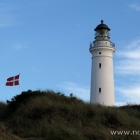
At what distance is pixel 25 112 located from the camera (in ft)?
46.1

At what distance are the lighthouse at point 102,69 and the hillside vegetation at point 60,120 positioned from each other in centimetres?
1311

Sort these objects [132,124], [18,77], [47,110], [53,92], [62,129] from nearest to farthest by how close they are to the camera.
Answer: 1. [62,129]
2. [132,124]
3. [47,110]
4. [53,92]
5. [18,77]

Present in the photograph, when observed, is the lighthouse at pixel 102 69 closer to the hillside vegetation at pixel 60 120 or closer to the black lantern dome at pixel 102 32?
the black lantern dome at pixel 102 32

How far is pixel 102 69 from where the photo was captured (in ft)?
97.9

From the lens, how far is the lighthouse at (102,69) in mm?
29312

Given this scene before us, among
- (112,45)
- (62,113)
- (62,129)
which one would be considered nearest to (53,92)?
(62,113)

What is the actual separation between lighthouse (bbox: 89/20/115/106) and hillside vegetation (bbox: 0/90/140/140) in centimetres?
1311

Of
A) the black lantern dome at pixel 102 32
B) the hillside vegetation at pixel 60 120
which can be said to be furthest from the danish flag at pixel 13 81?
the black lantern dome at pixel 102 32

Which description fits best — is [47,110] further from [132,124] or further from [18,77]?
[18,77]

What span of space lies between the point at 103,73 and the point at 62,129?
19.4 meters

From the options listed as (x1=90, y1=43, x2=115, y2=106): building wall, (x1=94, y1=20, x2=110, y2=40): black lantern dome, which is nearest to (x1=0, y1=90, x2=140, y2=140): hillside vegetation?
(x1=90, y1=43, x2=115, y2=106): building wall

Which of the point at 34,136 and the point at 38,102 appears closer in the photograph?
the point at 34,136

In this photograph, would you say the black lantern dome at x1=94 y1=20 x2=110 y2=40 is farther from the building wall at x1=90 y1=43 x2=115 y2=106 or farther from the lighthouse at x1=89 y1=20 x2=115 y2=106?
the building wall at x1=90 y1=43 x2=115 y2=106

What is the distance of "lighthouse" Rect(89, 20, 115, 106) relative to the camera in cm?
2931
